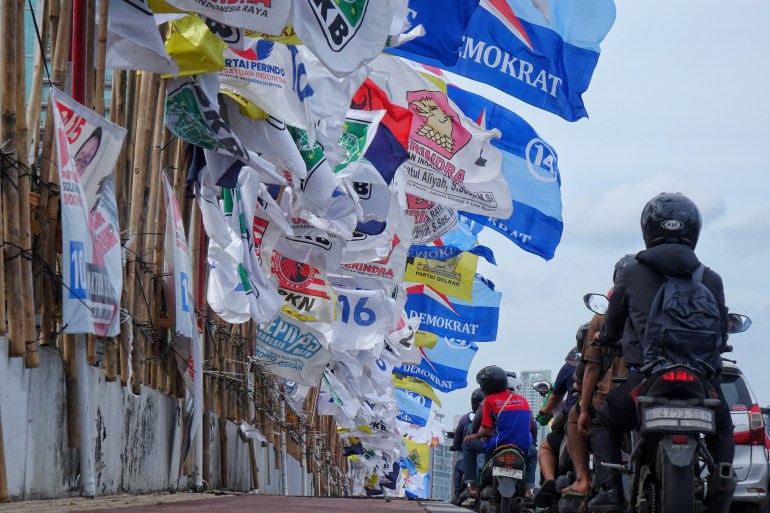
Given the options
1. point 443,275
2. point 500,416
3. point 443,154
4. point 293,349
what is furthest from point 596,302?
point 443,275

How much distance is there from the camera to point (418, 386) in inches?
1414

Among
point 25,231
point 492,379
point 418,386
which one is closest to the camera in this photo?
point 25,231

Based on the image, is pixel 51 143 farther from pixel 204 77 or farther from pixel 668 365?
pixel 668 365

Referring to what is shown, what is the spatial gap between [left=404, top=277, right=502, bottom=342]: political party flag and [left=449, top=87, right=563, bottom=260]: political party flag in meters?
7.59

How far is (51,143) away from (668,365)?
3360 mm

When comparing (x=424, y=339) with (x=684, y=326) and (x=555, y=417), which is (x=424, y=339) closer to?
(x=555, y=417)

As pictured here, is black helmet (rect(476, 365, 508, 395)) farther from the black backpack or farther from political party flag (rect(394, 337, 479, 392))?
political party flag (rect(394, 337, 479, 392))

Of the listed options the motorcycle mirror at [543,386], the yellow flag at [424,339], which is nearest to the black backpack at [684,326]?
the motorcycle mirror at [543,386]

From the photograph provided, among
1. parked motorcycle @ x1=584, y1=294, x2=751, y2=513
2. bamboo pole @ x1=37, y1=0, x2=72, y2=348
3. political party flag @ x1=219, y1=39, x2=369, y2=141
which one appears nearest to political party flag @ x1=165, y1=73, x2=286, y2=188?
political party flag @ x1=219, y1=39, x2=369, y2=141

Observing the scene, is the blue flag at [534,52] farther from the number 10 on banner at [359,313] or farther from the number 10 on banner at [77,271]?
the number 10 on banner at [77,271]

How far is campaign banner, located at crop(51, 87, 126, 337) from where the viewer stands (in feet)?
22.1

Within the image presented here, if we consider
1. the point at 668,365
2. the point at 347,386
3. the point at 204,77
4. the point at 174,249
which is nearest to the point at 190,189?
the point at 174,249

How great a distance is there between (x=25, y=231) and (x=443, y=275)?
16.3 meters

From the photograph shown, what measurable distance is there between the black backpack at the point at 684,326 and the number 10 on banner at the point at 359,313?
1004cm
